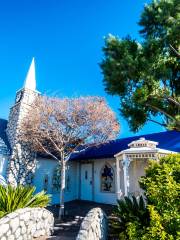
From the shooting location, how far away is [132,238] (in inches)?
227

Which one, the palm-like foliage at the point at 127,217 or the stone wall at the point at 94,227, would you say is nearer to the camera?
the stone wall at the point at 94,227

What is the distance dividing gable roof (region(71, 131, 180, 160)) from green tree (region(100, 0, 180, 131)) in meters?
1.90

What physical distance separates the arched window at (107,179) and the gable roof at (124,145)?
1.28 metres

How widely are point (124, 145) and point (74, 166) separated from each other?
5.77 m

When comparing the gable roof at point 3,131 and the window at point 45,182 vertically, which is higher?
the gable roof at point 3,131

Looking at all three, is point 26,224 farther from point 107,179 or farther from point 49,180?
point 107,179

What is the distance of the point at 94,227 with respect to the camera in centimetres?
628

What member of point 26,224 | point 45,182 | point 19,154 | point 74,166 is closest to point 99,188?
point 74,166

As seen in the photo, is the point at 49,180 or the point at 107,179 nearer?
the point at 107,179

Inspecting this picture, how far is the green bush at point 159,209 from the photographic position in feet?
17.2

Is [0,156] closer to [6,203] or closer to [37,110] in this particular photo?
[37,110]

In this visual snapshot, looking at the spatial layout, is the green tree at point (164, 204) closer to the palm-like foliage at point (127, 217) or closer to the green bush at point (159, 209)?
the green bush at point (159, 209)

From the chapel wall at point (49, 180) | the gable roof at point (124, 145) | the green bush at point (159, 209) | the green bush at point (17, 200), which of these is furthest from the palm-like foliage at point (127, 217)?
the chapel wall at point (49, 180)

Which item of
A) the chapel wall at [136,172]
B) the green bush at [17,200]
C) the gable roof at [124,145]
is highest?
the gable roof at [124,145]
